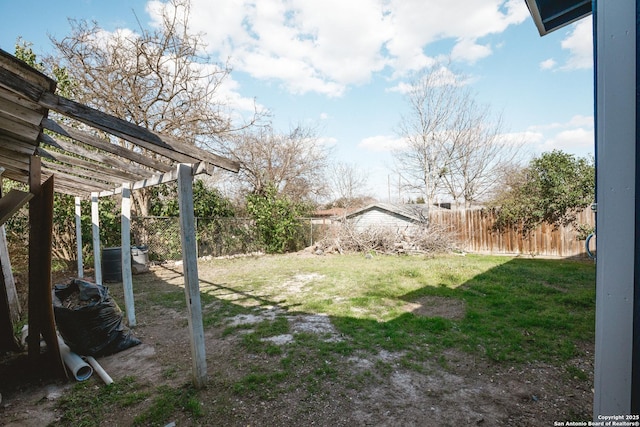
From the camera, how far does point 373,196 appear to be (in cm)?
2788

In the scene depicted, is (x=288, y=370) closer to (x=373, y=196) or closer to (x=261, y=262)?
(x=261, y=262)

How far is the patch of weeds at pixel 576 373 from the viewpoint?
2758 millimetres

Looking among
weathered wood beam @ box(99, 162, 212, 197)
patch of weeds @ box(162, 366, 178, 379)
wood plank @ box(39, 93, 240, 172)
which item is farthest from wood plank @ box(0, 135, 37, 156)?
patch of weeds @ box(162, 366, 178, 379)

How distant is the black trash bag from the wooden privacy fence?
12.0 meters

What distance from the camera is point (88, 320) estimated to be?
334 cm

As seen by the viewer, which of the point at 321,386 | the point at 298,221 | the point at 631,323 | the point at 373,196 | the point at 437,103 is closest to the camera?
the point at 631,323

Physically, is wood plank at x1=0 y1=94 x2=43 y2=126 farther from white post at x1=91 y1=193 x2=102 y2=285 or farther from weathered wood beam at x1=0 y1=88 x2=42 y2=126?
white post at x1=91 y1=193 x2=102 y2=285

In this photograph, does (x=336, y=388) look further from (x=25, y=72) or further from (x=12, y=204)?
(x=12, y=204)

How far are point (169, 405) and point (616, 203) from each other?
11.3 ft

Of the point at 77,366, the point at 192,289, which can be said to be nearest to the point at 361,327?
the point at 192,289

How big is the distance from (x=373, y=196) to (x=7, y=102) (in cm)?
2687

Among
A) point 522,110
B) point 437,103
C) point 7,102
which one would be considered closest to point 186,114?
point 7,102

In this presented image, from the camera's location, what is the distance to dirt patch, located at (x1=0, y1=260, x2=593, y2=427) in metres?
2.33

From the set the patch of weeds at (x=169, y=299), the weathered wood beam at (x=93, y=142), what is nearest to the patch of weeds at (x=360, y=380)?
the weathered wood beam at (x=93, y=142)
